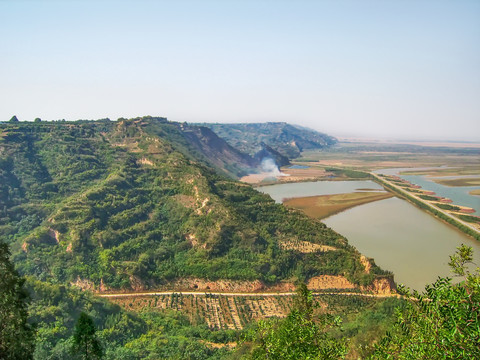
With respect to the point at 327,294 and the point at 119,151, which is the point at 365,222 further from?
the point at 119,151

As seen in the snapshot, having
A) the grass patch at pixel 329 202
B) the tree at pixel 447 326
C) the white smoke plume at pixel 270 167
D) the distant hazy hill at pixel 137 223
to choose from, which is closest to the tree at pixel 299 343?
the tree at pixel 447 326

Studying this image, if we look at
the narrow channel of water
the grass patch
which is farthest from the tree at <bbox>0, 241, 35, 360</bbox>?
the narrow channel of water

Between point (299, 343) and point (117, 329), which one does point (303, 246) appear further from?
point (299, 343)

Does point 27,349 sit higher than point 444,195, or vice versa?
point 27,349

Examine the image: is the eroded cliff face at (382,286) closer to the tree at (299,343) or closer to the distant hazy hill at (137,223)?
the distant hazy hill at (137,223)

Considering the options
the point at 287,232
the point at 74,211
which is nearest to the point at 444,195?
the point at 287,232

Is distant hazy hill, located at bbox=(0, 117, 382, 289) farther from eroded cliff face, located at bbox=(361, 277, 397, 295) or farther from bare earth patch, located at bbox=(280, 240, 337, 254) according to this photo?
eroded cliff face, located at bbox=(361, 277, 397, 295)
